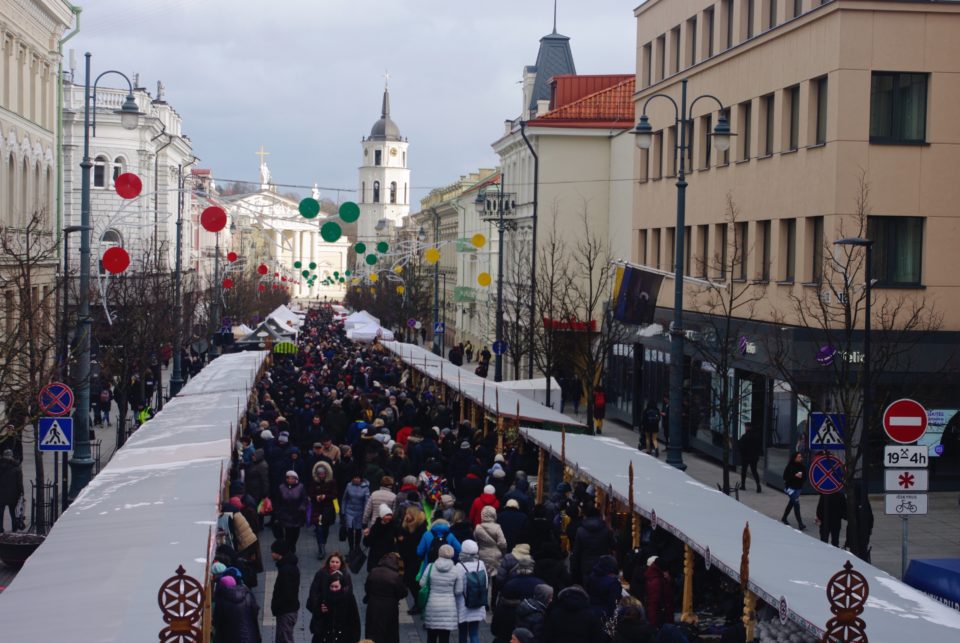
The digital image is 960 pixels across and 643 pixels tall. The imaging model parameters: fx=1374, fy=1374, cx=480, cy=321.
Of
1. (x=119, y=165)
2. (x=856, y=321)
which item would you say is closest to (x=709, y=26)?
(x=856, y=321)

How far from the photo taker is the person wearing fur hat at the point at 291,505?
58.1 ft

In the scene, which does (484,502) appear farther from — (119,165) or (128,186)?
(119,165)

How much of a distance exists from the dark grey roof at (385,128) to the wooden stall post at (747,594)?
166827 mm

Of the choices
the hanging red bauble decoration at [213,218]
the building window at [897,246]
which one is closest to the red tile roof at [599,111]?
the hanging red bauble decoration at [213,218]

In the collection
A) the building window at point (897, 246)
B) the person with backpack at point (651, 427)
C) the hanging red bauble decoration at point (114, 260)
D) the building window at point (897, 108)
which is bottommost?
the person with backpack at point (651, 427)

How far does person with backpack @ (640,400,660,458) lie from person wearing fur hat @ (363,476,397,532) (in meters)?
13.4

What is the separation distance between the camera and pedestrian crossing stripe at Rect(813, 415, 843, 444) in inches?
693

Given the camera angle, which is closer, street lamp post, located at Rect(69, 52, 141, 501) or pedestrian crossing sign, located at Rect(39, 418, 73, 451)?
pedestrian crossing sign, located at Rect(39, 418, 73, 451)

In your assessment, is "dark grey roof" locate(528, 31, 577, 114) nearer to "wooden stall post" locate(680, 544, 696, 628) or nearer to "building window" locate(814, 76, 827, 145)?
"building window" locate(814, 76, 827, 145)

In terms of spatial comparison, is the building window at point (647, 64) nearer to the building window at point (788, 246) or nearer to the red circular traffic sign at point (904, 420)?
the building window at point (788, 246)

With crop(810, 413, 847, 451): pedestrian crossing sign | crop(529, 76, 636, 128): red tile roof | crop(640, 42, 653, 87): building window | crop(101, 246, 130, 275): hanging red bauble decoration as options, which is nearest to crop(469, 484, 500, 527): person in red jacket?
crop(810, 413, 847, 451): pedestrian crossing sign

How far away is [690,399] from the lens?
100 feet

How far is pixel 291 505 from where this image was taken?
58.1 ft

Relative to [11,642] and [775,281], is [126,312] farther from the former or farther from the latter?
[11,642]
